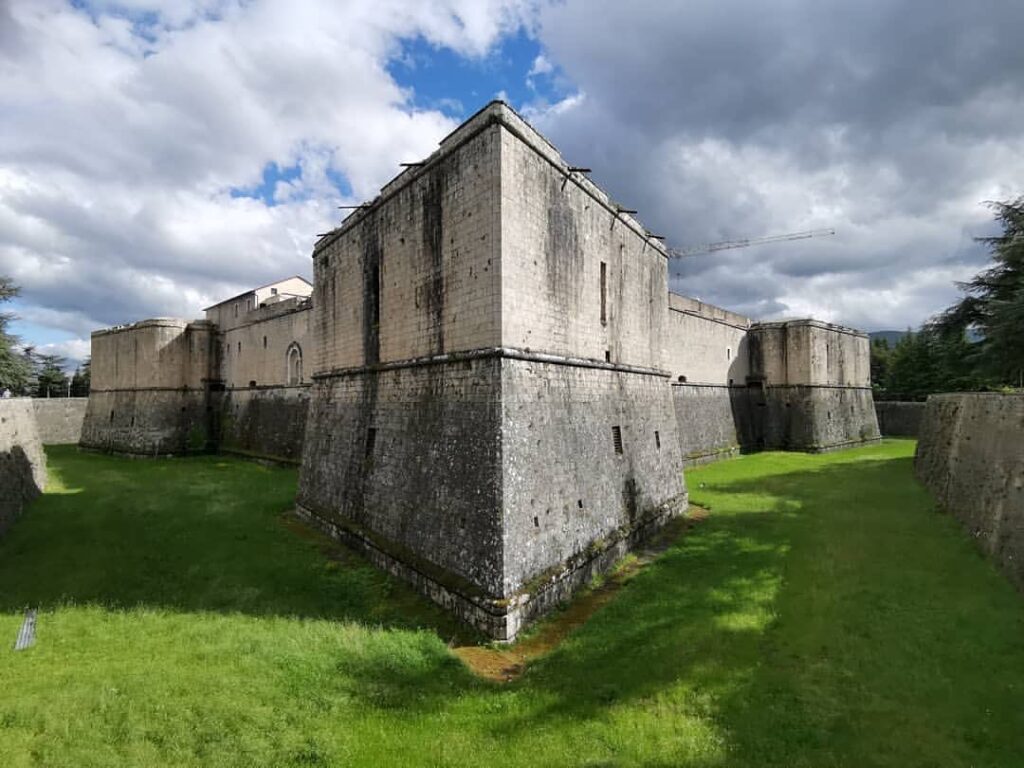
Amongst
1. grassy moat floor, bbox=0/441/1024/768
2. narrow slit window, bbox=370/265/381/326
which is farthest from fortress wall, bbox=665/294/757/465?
narrow slit window, bbox=370/265/381/326

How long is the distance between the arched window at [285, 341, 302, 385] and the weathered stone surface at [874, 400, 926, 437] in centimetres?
4003

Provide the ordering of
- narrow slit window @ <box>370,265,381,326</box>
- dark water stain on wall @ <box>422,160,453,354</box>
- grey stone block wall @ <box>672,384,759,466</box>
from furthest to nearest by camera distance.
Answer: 1. grey stone block wall @ <box>672,384,759,466</box>
2. narrow slit window @ <box>370,265,381,326</box>
3. dark water stain on wall @ <box>422,160,453,354</box>

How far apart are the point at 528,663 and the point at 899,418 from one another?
43.3 metres

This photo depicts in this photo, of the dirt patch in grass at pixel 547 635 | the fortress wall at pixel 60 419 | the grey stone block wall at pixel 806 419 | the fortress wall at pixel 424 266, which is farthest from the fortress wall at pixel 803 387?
the fortress wall at pixel 60 419

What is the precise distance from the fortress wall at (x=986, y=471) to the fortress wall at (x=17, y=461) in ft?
79.9

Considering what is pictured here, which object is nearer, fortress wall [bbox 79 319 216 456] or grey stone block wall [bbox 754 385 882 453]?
fortress wall [bbox 79 319 216 456]

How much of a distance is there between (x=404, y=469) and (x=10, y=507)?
1291 centimetres

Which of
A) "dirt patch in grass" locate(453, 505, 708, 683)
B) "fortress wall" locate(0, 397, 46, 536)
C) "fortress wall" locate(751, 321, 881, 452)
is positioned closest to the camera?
"dirt patch in grass" locate(453, 505, 708, 683)

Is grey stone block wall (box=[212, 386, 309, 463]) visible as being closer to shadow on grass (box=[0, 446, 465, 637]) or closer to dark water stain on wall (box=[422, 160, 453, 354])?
shadow on grass (box=[0, 446, 465, 637])

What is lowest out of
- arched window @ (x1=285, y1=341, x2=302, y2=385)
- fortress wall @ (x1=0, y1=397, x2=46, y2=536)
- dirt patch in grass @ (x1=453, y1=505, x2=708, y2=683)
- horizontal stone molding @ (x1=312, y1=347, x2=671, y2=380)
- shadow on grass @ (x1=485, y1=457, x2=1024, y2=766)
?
dirt patch in grass @ (x1=453, y1=505, x2=708, y2=683)

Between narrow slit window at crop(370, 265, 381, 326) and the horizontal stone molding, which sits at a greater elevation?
narrow slit window at crop(370, 265, 381, 326)

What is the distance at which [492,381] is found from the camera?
372 inches

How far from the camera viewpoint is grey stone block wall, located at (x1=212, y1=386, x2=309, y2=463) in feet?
81.4

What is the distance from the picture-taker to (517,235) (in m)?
10.1
